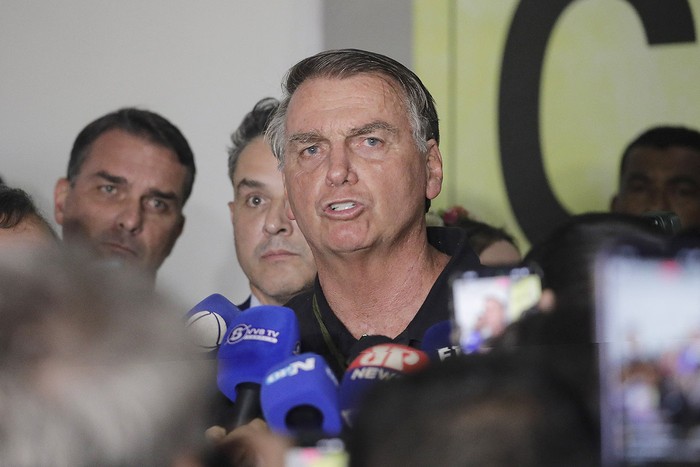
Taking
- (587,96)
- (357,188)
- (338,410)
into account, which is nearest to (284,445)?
(338,410)

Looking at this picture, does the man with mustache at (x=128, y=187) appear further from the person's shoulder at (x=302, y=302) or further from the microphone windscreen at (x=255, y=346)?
the microphone windscreen at (x=255, y=346)

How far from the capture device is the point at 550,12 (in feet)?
10.5

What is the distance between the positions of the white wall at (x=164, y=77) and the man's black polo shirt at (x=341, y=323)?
5.04ft

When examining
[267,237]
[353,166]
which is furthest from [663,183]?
[353,166]

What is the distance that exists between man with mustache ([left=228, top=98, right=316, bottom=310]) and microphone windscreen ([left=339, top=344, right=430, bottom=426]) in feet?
4.02

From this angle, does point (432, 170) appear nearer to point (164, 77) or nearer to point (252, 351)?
point (252, 351)

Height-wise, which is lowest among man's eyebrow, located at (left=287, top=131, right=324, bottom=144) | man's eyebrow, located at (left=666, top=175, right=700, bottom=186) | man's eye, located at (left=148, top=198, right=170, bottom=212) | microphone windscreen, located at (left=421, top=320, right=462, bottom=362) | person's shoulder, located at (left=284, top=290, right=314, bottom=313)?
person's shoulder, located at (left=284, top=290, right=314, bottom=313)

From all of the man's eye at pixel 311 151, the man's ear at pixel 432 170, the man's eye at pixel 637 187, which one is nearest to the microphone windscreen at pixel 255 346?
the man's eye at pixel 311 151

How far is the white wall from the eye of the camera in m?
3.35

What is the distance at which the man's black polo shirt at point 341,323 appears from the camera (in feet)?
5.59

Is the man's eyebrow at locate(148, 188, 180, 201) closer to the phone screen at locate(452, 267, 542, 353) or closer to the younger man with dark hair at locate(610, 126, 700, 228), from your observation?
the younger man with dark hair at locate(610, 126, 700, 228)

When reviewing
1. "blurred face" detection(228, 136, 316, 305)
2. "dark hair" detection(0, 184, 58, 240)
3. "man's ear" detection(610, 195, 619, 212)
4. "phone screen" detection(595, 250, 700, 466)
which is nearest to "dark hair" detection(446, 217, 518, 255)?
"man's ear" detection(610, 195, 619, 212)

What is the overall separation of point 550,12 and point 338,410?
2.25m

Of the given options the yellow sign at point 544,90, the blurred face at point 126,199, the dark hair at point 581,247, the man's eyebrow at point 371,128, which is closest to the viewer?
the dark hair at point 581,247
